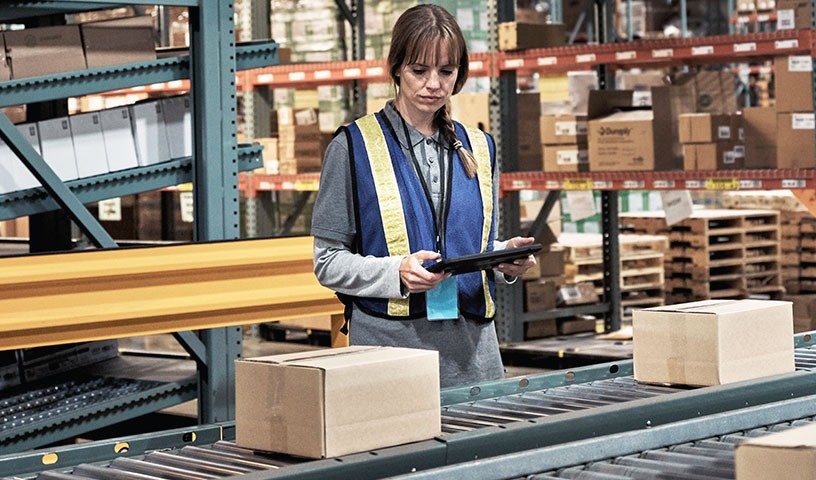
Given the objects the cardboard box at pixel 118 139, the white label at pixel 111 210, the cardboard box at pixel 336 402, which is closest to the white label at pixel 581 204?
the white label at pixel 111 210

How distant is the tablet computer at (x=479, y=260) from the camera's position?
310cm

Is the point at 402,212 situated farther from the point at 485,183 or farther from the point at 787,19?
the point at 787,19

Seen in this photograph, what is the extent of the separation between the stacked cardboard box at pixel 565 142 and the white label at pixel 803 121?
157cm

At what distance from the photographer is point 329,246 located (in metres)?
3.27

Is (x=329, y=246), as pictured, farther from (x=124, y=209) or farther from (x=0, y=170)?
(x=124, y=209)

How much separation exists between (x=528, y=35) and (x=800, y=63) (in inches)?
83.7

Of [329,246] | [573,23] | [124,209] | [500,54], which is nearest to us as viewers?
[329,246]

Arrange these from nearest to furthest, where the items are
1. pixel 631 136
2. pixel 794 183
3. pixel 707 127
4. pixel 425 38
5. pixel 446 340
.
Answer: pixel 425 38 < pixel 446 340 < pixel 794 183 < pixel 707 127 < pixel 631 136

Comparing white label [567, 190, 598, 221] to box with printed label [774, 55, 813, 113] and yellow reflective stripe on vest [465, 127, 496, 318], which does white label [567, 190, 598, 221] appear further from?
yellow reflective stripe on vest [465, 127, 496, 318]

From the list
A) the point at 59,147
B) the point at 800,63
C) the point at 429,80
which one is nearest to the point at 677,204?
the point at 800,63

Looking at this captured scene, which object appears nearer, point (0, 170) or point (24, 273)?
point (24, 273)

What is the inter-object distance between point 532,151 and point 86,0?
4.74 m

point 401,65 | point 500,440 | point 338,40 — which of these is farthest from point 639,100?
point 500,440

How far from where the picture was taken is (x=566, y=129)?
30.1 feet
